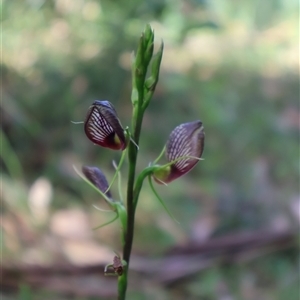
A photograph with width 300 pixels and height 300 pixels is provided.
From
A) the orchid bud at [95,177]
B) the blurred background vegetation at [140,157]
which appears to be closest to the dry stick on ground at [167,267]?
the blurred background vegetation at [140,157]

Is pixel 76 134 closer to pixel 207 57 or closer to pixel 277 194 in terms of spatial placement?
pixel 277 194

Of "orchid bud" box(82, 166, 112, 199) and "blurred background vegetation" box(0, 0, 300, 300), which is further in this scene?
"blurred background vegetation" box(0, 0, 300, 300)

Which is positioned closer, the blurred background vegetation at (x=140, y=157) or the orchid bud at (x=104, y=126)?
the orchid bud at (x=104, y=126)

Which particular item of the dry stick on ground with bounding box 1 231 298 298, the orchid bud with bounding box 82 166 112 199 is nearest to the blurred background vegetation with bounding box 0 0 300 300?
the dry stick on ground with bounding box 1 231 298 298

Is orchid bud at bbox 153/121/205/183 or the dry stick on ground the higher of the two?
the dry stick on ground

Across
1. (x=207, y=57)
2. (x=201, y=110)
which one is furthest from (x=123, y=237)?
(x=207, y=57)

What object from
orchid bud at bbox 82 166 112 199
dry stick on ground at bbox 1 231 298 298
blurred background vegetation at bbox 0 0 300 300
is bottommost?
orchid bud at bbox 82 166 112 199

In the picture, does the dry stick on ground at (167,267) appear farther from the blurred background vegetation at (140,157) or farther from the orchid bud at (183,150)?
the orchid bud at (183,150)

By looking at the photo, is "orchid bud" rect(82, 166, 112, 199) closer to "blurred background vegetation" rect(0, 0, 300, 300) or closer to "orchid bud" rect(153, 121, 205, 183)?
"orchid bud" rect(153, 121, 205, 183)
